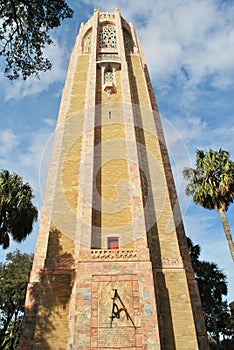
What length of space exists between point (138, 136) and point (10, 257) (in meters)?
15.8

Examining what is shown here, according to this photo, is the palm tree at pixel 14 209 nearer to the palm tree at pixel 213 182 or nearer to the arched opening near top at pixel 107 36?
the palm tree at pixel 213 182

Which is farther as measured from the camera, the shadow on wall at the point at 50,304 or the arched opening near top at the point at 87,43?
the arched opening near top at the point at 87,43

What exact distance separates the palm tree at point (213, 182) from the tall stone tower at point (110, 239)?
1.68 meters

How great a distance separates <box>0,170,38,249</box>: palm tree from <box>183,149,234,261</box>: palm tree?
8.83 meters

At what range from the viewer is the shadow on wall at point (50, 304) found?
10.4 metres

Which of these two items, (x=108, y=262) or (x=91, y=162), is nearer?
(x=108, y=262)

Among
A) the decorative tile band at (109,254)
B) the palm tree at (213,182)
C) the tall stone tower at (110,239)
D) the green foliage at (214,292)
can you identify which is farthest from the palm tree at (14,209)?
the green foliage at (214,292)

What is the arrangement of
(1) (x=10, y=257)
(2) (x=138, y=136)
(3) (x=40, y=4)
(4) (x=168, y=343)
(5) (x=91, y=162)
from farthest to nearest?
(1) (x=10, y=257)
(2) (x=138, y=136)
(5) (x=91, y=162)
(4) (x=168, y=343)
(3) (x=40, y=4)

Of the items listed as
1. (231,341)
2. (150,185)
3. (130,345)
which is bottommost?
(130,345)

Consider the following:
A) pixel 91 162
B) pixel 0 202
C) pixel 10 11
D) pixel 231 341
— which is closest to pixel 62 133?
pixel 91 162

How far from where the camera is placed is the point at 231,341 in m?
20.1

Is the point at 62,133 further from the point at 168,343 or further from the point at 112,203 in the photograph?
the point at 168,343

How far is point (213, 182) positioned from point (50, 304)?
10.2 metres

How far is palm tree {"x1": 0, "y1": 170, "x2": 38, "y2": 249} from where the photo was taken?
13.4 meters
